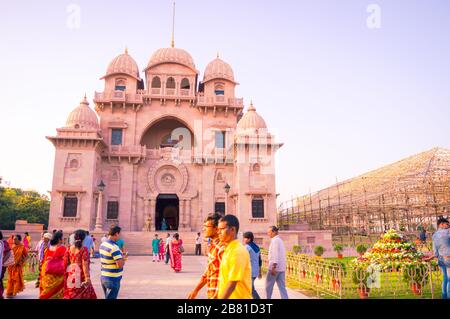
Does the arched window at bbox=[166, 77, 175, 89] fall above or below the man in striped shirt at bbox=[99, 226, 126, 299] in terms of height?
above

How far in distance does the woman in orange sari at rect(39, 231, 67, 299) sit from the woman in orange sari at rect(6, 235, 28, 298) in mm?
2907

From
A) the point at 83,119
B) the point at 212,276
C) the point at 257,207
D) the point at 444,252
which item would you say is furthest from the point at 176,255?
the point at 83,119

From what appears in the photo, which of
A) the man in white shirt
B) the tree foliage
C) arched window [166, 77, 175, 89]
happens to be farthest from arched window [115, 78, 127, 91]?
the man in white shirt

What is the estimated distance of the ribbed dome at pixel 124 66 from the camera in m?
32.6

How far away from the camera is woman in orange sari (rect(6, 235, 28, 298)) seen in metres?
9.26

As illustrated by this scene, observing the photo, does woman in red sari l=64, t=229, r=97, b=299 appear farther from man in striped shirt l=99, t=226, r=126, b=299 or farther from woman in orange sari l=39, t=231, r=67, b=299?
woman in orange sari l=39, t=231, r=67, b=299

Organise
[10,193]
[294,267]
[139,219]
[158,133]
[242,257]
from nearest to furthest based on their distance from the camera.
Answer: [242,257] < [294,267] < [139,219] < [158,133] < [10,193]

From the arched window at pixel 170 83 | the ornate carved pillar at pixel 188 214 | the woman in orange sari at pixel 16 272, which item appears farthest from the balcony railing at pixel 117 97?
the woman in orange sari at pixel 16 272

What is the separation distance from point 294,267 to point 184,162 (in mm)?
21347

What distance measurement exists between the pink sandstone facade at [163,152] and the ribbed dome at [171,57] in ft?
0.32

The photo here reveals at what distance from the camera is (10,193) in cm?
4528

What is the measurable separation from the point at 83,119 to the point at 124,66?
6.92m
